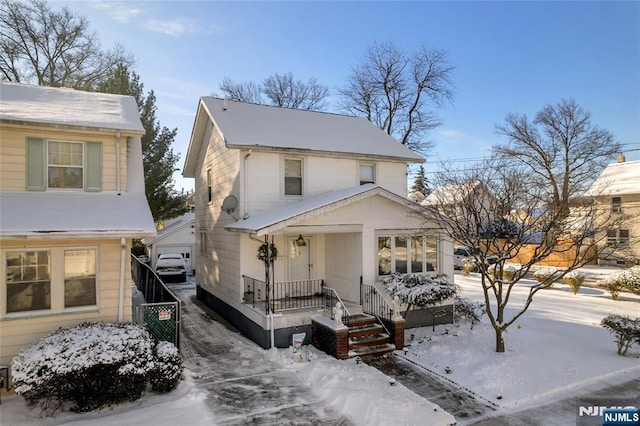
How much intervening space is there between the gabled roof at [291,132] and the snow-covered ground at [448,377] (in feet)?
22.5

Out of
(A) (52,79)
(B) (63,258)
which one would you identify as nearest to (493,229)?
(B) (63,258)

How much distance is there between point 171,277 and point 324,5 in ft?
58.2

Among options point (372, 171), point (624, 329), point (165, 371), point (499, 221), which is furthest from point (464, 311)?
point (165, 371)

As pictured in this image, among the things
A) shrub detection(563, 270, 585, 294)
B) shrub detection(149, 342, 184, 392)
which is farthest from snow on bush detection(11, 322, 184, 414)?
shrub detection(563, 270, 585, 294)

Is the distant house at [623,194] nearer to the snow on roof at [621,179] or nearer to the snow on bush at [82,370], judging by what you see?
the snow on roof at [621,179]

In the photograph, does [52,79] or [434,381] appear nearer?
[434,381]

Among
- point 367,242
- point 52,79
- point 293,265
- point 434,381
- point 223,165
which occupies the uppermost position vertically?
point 52,79

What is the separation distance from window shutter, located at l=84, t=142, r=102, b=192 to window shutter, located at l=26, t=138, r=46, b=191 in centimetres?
89

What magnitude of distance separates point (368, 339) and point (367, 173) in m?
7.15

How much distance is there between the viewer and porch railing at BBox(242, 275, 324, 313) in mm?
11438

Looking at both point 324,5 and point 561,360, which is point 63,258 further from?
point 561,360

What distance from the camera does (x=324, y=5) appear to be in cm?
1248

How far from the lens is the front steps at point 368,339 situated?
968 cm

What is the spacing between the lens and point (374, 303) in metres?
11.3
